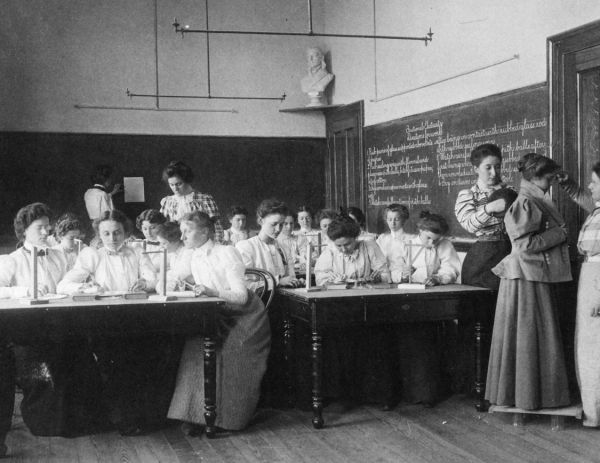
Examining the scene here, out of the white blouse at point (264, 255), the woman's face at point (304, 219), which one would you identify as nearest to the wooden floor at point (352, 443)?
the white blouse at point (264, 255)

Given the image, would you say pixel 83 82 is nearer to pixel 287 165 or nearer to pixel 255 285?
pixel 287 165

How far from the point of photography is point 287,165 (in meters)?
8.97

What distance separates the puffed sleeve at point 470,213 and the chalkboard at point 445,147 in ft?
3.43

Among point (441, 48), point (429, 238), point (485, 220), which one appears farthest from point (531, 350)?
point (441, 48)

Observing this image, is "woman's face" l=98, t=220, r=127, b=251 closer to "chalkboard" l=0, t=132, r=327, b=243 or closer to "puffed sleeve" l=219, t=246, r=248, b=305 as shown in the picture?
"puffed sleeve" l=219, t=246, r=248, b=305

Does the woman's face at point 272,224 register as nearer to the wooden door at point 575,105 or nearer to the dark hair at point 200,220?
the dark hair at point 200,220

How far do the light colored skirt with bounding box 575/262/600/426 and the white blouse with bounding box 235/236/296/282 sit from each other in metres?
1.79

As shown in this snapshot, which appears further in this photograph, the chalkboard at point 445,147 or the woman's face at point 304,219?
the woman's face at point 304,219

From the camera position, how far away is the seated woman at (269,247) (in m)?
4.70

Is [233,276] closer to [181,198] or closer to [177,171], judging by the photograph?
[177,171]

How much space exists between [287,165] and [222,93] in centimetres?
117

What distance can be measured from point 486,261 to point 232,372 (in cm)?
167

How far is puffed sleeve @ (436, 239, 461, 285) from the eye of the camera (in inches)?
183

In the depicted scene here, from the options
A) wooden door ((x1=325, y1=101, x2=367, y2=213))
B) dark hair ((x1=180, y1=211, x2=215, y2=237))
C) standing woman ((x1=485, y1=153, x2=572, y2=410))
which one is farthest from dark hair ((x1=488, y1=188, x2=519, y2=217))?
wooden door ((x1=325, y1=101, x2=367, y2=213))
